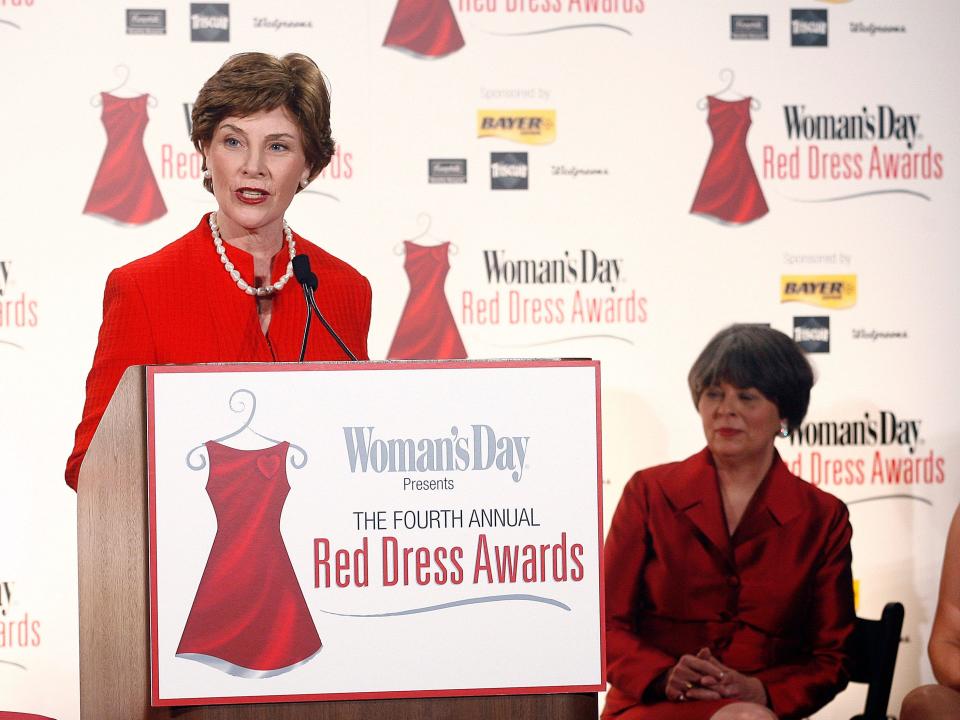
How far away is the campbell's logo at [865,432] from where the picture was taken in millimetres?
3355

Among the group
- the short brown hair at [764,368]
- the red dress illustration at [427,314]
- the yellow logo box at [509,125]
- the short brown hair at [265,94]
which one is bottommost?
the short brown hair at [764,368]

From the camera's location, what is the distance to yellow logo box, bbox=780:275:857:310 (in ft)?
11.0

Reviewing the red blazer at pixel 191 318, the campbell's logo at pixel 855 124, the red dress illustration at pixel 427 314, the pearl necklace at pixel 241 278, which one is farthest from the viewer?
the campbell's logo at pixel 855 124

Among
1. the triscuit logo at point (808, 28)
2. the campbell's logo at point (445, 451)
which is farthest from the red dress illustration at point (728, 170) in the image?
the campbell's logo at point (445, 451)

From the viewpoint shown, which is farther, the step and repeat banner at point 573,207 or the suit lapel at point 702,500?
the step and repeat banner at point 573,207

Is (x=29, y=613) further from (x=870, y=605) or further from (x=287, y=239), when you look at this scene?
(x=870, y=605)

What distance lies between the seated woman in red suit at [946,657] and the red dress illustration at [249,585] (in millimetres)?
1767

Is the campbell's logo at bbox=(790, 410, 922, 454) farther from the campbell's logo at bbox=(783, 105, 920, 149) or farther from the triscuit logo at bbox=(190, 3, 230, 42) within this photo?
the triscuit logo at bbox=(190, 3, 230, 42)

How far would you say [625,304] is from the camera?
333cm

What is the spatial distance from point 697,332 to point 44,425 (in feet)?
6.57

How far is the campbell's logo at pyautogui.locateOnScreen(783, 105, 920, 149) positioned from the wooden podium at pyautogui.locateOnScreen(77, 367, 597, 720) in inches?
96.5

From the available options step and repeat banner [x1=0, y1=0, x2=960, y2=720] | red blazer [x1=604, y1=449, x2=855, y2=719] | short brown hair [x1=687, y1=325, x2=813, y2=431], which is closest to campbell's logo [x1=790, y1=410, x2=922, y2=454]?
step and repeat banner [x1=0, y1=0, x2=960, y2=720]

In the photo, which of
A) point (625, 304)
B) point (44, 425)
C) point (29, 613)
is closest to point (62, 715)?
point (29, 613)

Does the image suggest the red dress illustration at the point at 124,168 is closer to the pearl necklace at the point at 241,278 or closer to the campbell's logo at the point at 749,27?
the pearl necklace at the point at 241,278
